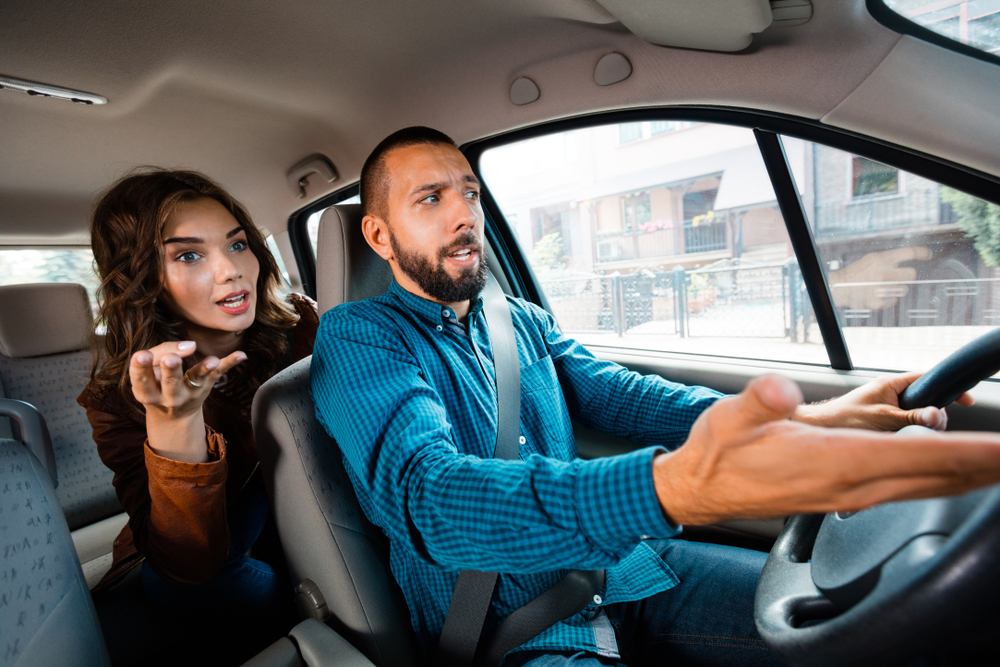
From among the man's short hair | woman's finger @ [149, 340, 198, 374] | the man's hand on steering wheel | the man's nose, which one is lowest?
the man's hand on steering wheel

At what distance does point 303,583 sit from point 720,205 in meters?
1.70

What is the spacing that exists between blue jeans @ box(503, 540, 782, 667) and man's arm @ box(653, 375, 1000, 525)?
0.68m

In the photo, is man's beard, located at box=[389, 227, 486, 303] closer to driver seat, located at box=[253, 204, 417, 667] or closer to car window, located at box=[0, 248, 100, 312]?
driver seat, located at box=[253, 204, 417, 667]

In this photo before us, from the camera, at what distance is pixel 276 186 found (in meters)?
2.81

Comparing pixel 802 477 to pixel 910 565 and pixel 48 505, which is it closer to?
pixel 910 565

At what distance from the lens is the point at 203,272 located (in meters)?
1.38

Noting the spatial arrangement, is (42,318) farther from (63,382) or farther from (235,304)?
(235,304)

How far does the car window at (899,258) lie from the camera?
1.40 m

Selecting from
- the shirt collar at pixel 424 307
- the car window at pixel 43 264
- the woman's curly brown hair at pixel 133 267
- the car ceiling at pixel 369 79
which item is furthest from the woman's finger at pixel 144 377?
the car window at pixel 43 264

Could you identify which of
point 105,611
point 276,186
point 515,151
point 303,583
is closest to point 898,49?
point 515,151

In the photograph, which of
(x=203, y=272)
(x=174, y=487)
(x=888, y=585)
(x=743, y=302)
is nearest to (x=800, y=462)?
(x=888, y=585)

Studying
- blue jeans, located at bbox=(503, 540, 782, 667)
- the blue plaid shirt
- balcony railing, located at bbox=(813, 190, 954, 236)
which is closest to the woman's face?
the blue plaid shirt

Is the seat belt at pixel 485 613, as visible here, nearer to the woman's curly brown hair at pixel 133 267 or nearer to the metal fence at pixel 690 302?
the woman's curly brown hair at pixel 133 267

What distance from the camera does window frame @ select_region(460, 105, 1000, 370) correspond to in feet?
4.09
